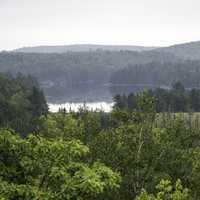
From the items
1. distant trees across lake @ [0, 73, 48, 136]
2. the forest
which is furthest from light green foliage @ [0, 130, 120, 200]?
distant trees across lake @ [0, 73, 48, 136]

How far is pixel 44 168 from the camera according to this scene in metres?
12.9

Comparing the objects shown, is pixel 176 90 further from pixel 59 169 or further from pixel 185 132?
pixel 59 169

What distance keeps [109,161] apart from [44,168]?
8.65 m

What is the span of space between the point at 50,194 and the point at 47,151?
1.26 metres

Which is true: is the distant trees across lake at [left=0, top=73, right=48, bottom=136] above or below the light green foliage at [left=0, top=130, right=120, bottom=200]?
below

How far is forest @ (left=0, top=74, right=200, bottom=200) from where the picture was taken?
1227cm

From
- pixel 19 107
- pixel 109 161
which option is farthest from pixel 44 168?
pixel 19 107

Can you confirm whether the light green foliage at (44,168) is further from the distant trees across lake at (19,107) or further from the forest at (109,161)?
the distant trees across lake at (19,107)

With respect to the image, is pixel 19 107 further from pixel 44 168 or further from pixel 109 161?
pixel 44 168

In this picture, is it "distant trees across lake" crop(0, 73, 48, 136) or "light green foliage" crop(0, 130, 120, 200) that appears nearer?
"light green foliage" crop(0, 130, 120, 200)

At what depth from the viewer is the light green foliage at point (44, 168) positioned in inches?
480

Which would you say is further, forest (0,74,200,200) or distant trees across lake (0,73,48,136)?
distant trees across lake (0,73,48,136)

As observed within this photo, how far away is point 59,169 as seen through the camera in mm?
12641

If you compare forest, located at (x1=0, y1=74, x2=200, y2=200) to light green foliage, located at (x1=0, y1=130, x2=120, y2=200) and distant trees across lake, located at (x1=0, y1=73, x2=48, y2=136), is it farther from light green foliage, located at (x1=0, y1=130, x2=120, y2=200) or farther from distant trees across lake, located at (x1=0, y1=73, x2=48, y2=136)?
distant trees across lake, located at (x1=0, y1=73, x2=48, y2=136)
